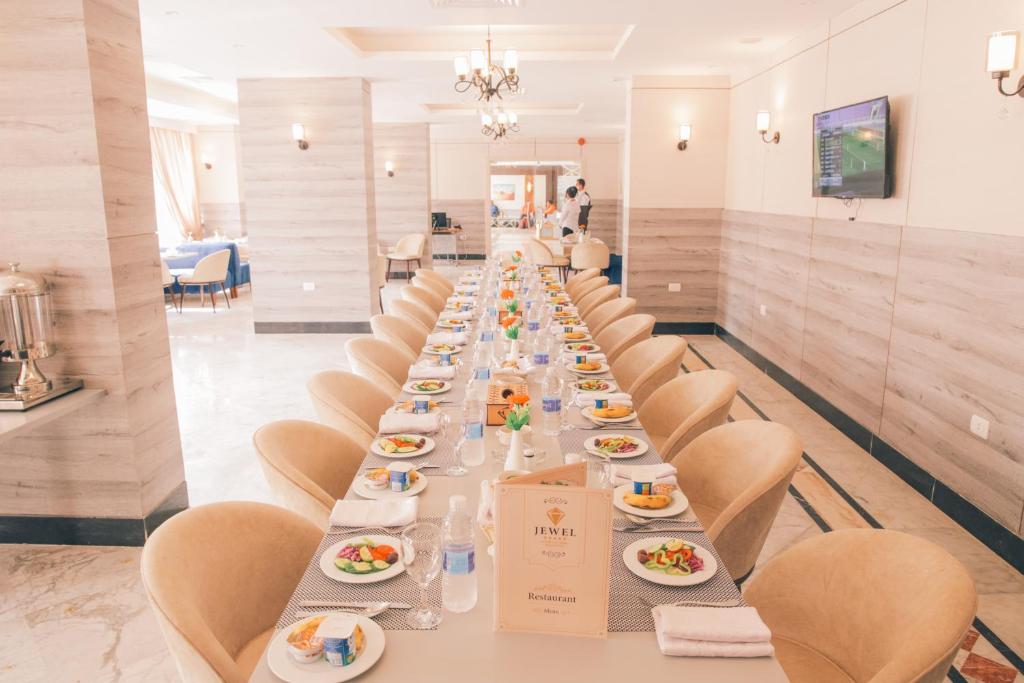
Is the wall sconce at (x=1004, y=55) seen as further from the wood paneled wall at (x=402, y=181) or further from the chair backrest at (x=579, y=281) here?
the wood paneled wall at (x=402, y=181)

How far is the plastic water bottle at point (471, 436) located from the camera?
2275mm

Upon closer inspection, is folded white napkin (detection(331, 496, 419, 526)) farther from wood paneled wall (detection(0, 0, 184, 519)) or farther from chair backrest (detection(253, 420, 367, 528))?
wood paneled wall (detection(0, 0, 184, 519))

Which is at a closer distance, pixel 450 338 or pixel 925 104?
pixel 925 104

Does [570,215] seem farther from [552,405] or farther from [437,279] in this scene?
[552,405]

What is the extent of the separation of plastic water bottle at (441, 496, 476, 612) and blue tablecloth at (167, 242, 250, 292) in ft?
31.6

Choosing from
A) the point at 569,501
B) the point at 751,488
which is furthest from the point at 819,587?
the point at 569,501

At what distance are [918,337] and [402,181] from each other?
10293 millimetres

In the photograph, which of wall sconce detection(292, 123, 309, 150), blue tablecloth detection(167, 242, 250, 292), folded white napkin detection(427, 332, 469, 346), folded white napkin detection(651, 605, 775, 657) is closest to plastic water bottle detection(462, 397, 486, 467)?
folded white napkin detection(651, 605, 775, 657)

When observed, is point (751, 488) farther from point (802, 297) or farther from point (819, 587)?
point (802, 297)

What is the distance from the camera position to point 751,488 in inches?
84.8

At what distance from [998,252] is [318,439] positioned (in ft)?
10.4

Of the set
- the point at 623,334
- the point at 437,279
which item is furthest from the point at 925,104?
the point at 437,279

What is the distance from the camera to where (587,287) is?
275 inches

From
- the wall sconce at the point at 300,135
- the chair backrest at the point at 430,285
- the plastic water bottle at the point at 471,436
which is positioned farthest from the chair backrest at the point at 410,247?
the plastic water bottle at the point at 471,436
